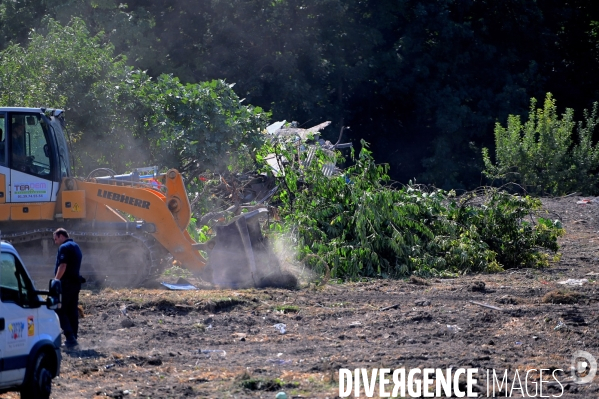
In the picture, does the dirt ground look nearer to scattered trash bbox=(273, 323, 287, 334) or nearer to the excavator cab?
scattered trash bbox=(273, 323, 287, 334)

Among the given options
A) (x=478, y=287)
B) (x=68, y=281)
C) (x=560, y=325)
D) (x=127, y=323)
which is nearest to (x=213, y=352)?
(x=127, y=323)

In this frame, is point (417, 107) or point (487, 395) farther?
point (417, 107)

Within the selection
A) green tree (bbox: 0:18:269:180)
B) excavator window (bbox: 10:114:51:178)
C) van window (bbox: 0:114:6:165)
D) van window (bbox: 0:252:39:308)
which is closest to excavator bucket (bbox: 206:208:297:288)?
excavator window (bbox: 10:114:51:178)

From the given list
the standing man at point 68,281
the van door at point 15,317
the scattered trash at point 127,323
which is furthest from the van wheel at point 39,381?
the scattered trash at point 127,323

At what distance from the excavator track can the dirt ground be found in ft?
2.21

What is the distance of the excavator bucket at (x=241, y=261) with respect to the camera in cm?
1333

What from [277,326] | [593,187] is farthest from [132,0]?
[277,326]

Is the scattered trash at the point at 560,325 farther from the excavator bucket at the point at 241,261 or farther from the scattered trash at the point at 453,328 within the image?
the excavator bucket at the point at 241,261

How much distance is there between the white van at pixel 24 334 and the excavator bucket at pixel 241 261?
595 centimetres

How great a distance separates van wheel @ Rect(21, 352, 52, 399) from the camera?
6707 millimetres

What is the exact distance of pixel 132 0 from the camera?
32094mm

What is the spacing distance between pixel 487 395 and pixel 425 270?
24.5 feet

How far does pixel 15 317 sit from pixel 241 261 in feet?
22.7

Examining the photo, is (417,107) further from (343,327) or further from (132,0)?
(343,327)
